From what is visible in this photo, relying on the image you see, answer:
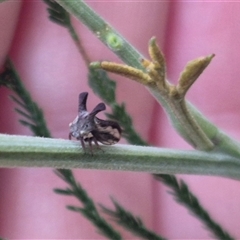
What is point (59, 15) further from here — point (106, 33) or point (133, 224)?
point (133, 224)

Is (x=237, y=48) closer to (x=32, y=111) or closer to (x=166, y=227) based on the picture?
(x=166, y=227)

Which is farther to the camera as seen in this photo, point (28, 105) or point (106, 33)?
point (28, 105)

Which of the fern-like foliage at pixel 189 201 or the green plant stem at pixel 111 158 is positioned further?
the fern-like foliage at pixel 189 201

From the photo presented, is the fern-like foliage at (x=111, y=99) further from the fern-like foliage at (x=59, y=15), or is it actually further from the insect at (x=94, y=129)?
the insect at (x=94, y=129)

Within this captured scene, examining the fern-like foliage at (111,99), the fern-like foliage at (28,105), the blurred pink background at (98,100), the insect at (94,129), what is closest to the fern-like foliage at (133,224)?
the fern-like foliage at (111,99)

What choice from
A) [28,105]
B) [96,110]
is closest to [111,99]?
[28,105]

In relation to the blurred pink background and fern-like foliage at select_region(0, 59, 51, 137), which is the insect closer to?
fern-like foliage at select_region(0, 59, 51, 137)

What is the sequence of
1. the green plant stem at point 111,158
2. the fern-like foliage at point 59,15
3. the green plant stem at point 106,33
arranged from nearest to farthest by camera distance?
the green plant stem at point 111,158
the green plant stem at point 106,33
the fern-like foliage at point 59,15
